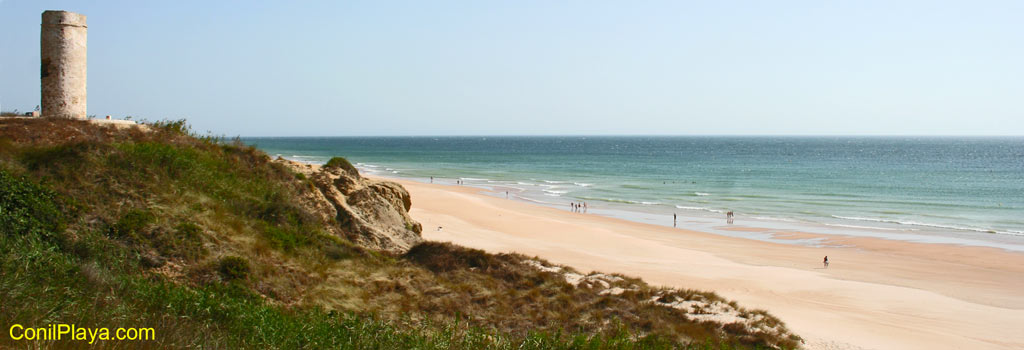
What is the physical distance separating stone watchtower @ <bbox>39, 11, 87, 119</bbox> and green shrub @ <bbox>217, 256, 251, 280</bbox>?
8.23 m

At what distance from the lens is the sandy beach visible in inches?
623

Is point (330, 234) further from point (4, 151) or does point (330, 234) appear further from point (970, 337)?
point (970, 337)

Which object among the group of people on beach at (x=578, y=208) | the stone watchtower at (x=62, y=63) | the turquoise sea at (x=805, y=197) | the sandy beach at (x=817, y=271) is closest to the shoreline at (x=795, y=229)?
the turquoise sea at (x=805, y=197)

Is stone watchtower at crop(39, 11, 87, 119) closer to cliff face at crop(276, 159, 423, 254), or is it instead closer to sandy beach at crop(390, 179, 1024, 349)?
cliff face at crop(276, 159, 423, 254)

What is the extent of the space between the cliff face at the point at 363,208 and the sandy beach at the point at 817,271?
641 centimetres

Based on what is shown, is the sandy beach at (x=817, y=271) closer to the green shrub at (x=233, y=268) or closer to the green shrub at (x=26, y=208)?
the green shrub at (x=233, y=268)

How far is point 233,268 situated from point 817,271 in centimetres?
2123

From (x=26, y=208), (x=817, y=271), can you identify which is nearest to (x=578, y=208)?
(x=817, y=271)

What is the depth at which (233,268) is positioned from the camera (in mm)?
10648

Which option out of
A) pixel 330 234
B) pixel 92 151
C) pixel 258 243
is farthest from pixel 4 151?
pixel 330 234

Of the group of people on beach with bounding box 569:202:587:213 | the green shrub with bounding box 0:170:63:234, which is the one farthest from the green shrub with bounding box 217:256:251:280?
the group of people on beach with bounding box 569:202:587:213

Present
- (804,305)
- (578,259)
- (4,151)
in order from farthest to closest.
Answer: (578,259) → (804,305) → (4,151)

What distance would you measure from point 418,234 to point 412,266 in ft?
15.2

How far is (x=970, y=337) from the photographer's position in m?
15.5
